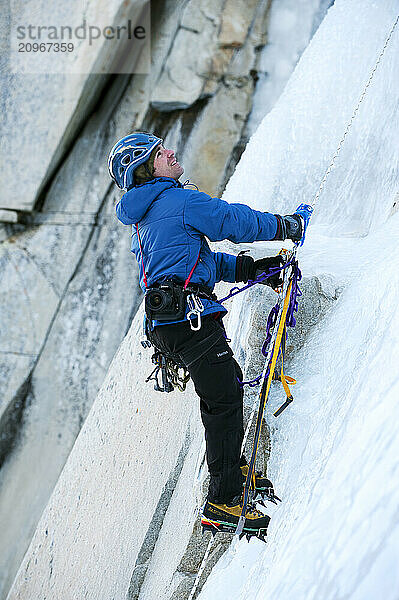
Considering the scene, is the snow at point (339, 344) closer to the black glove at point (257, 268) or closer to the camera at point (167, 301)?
the black glove at point (257, 268)

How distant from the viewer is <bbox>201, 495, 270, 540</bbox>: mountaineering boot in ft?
5.55

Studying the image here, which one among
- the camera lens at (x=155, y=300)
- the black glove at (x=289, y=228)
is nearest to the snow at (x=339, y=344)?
the black glove at (x=289, y=228)

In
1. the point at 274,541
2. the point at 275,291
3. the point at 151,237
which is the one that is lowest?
the point at 274,541

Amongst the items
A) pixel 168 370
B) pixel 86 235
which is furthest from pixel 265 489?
pixel 86 235

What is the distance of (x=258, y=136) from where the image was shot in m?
3.17

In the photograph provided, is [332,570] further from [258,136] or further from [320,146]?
[258,136]

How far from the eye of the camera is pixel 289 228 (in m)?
1.74

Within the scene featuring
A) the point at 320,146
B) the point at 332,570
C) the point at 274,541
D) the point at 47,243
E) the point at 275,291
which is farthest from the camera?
the point at 47,243

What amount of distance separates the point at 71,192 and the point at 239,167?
292 cm

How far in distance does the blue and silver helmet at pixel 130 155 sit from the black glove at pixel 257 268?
45 cm

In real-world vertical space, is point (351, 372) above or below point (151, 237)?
below

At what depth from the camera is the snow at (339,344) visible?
955 millimetres

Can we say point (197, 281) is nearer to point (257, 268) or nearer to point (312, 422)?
point (257, 268)

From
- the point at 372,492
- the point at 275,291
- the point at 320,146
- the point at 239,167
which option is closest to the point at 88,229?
the point at 239,167
